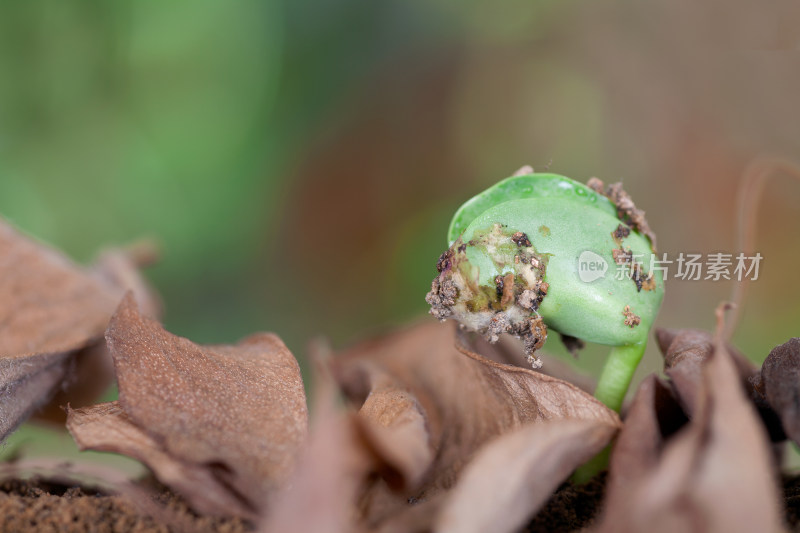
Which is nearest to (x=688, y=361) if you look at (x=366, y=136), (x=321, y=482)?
(x=321, y=482)

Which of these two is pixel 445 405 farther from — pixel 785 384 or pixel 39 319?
pixel 39 319

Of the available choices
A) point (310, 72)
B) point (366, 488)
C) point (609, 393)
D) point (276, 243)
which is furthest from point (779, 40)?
point (366, 488)

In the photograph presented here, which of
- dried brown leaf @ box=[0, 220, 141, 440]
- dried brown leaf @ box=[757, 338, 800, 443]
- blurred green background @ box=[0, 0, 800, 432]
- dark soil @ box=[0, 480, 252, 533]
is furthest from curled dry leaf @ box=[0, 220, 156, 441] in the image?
blurred green background @ box=[0, 0, 800, 432]

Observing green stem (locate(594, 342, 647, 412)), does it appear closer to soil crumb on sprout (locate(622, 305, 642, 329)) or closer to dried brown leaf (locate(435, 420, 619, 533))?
soil crumb on sprout (locate(622, 305, 642, 329))

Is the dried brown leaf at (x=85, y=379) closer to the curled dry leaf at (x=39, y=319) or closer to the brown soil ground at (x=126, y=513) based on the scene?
the curled dry leaf at (x=39, y=319)

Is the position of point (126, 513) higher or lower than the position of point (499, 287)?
lower

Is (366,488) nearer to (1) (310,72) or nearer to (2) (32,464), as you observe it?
(2) (32,464)

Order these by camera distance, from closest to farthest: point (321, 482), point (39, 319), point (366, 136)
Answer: point (321, 482), point (39, 319), point (366, 136)
